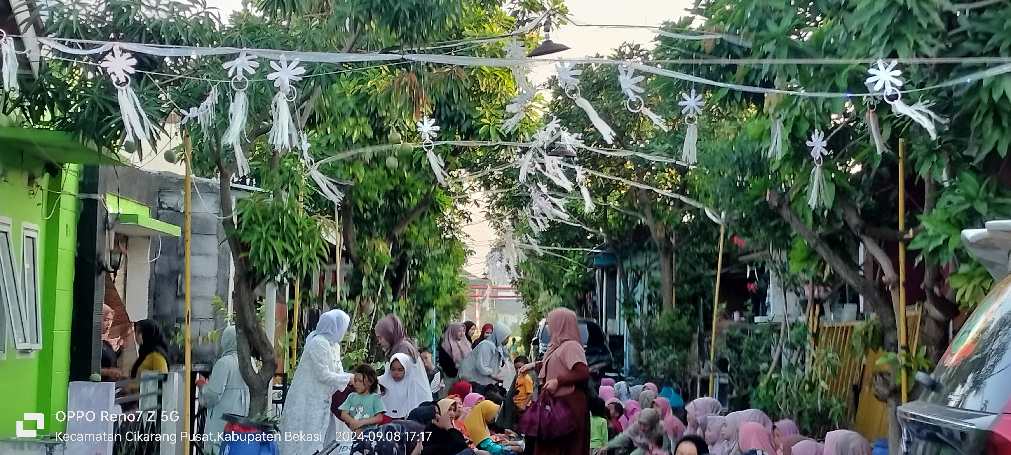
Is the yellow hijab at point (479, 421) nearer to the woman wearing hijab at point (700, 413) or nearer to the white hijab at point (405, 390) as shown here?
the white hijab at point (405, 390)

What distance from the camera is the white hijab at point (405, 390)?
40.0ft

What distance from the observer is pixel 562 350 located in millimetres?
10305

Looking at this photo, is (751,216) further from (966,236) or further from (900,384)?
(966,236)

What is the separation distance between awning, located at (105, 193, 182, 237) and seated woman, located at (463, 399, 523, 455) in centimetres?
377

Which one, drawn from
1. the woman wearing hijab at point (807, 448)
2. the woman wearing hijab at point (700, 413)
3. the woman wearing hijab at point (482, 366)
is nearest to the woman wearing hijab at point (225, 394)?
the woman wearing hijab at point (700, 413)

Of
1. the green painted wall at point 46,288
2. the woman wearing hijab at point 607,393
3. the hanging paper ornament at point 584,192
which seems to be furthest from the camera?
the woman wearing hijab at point 607,393

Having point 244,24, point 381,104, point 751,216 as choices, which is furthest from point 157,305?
point 751,216

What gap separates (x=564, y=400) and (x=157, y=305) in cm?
723

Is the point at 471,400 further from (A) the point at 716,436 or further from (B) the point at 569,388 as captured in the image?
(B) the point at 569,388

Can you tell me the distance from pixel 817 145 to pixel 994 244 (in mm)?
3735

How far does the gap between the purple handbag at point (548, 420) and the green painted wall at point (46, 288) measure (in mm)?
3950

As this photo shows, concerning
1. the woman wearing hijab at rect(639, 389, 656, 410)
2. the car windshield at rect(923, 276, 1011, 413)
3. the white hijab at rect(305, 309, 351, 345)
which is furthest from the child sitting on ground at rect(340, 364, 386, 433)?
the car windshield at rect(923, 276, 1011, 413)

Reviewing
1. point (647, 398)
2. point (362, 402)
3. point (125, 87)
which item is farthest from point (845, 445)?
point (125, 87)

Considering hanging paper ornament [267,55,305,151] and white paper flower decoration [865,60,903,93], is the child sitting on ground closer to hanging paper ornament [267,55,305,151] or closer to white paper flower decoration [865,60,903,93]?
hanging paper ornament [267,55,305,151]
